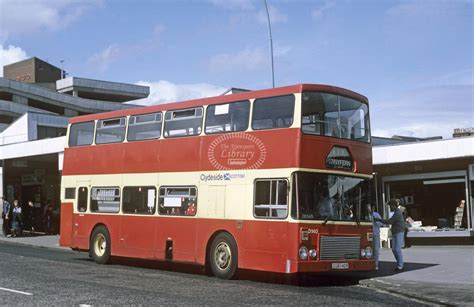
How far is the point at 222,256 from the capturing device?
44.4ft

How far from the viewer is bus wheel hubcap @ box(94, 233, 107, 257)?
1681 cm

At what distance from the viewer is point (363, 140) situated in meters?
13.5

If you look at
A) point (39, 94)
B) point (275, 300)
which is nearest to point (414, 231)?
A: point (275, 300)

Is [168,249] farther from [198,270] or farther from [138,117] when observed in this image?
[138,117]

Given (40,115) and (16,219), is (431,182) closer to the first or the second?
(16,219)

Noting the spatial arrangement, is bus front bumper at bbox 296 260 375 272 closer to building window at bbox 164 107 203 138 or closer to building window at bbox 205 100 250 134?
building window at bbox 205 100 250 134

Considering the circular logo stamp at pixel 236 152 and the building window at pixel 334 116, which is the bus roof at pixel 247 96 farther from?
the circular logo stamp at pixel 236 152

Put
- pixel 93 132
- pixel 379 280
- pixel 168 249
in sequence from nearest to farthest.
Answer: pixel 379 280
pixel 168 249
pixel 93 132

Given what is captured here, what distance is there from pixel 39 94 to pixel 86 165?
66.1 m

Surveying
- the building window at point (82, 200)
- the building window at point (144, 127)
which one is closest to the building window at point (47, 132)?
the building window at point (82, 200)

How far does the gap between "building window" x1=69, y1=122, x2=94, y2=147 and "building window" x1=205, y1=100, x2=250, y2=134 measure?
15.8ft

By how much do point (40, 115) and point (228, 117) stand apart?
28.1m

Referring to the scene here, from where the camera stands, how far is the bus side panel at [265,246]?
40.2 feet

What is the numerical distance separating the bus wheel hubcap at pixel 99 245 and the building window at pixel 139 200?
1.36 m
